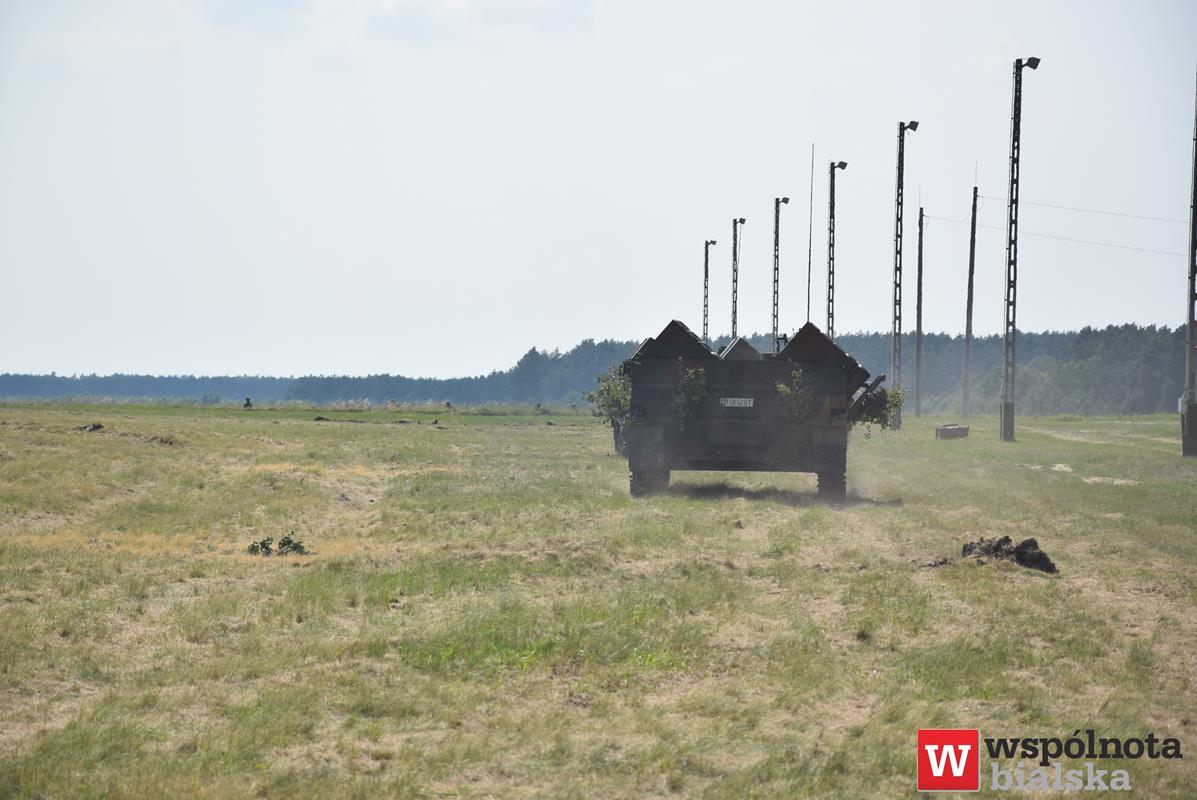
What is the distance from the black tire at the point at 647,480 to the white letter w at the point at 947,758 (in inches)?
682

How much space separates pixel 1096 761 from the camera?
22.4 ft

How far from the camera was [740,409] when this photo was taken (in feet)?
78.8

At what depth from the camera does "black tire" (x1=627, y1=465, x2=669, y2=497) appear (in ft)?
79.9

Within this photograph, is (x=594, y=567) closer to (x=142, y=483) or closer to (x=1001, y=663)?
(x=1001, y=663)

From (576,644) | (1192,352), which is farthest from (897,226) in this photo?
(576,644)

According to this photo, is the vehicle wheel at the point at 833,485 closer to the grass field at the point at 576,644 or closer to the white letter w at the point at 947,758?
the grass field at the point at 576,644

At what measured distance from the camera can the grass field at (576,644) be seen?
6.85 metres

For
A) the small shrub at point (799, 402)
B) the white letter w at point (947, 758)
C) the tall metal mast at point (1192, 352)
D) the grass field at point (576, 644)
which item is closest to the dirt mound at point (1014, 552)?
the grass field at point (576, 644)

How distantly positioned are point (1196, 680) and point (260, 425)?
2117 inches

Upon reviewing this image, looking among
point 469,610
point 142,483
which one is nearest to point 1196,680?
point 469,610

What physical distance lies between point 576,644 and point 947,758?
379cm

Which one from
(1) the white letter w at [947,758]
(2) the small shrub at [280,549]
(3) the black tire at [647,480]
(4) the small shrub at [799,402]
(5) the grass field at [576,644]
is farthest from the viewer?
(3) the black tire at [647,480]

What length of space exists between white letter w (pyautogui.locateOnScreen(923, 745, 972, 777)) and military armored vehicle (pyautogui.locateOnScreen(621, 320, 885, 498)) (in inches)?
664

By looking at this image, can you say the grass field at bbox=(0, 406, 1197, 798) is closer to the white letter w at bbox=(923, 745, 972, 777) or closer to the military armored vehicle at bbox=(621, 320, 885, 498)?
the white letter w at bbox=(923, 745, 972, 777)
